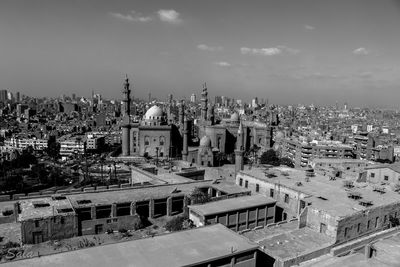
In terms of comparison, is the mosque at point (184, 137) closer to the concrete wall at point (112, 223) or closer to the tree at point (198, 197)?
the tree at point (198, 197)

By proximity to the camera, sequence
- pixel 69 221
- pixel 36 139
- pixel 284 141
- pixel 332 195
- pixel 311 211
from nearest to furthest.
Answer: pixel 311 211 < pixel 69 221 < pixel 332 195 < pixel 284 141 < pixel 36 139

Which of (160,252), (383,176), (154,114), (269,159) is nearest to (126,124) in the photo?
(154,114)

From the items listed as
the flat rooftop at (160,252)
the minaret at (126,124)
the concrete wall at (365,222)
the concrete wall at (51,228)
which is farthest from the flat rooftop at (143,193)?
the minaret at (126,124)

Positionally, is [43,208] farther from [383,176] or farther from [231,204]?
[383,176]

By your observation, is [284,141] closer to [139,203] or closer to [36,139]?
[139,203]

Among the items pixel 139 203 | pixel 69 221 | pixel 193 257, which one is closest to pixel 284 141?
pixel 139 203

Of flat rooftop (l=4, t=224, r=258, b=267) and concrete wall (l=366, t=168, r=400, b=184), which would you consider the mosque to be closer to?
concrete wall (l=366, t=168, r=400, b=184)
